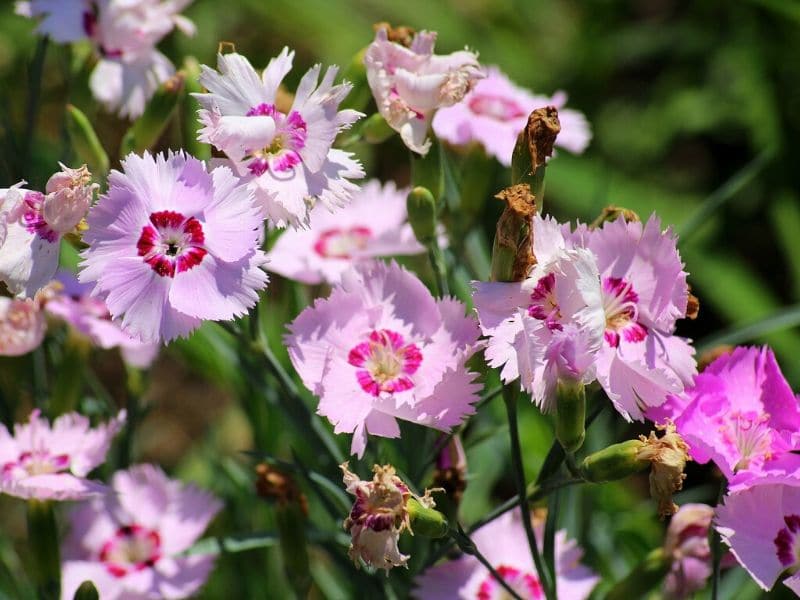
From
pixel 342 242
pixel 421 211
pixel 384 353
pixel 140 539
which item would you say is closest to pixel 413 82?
pixel 421 211

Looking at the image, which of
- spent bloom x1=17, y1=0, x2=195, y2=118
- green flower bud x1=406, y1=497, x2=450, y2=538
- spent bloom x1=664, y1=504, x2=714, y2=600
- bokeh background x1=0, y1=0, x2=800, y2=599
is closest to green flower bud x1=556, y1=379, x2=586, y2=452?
green flower bud x1=406, y1=497, x2=450, y2=538

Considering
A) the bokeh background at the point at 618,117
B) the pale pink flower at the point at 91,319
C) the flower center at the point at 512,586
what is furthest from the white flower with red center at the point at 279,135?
the bokeh background at the point at 618,117

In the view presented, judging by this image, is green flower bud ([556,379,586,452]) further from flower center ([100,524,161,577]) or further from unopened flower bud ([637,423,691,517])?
flower center ([100,524,161,577])

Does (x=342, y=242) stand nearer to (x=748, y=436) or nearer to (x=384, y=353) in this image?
(x=384, y=353)

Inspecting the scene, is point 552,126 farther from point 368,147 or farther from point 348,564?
point 368,147

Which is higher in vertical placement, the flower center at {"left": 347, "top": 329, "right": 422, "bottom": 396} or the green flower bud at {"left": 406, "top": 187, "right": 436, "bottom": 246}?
the green flower bud at {"left": 406, "top": 187, "right": 436, "bottom": 246}

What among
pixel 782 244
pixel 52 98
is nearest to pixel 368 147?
pixel 52 98
